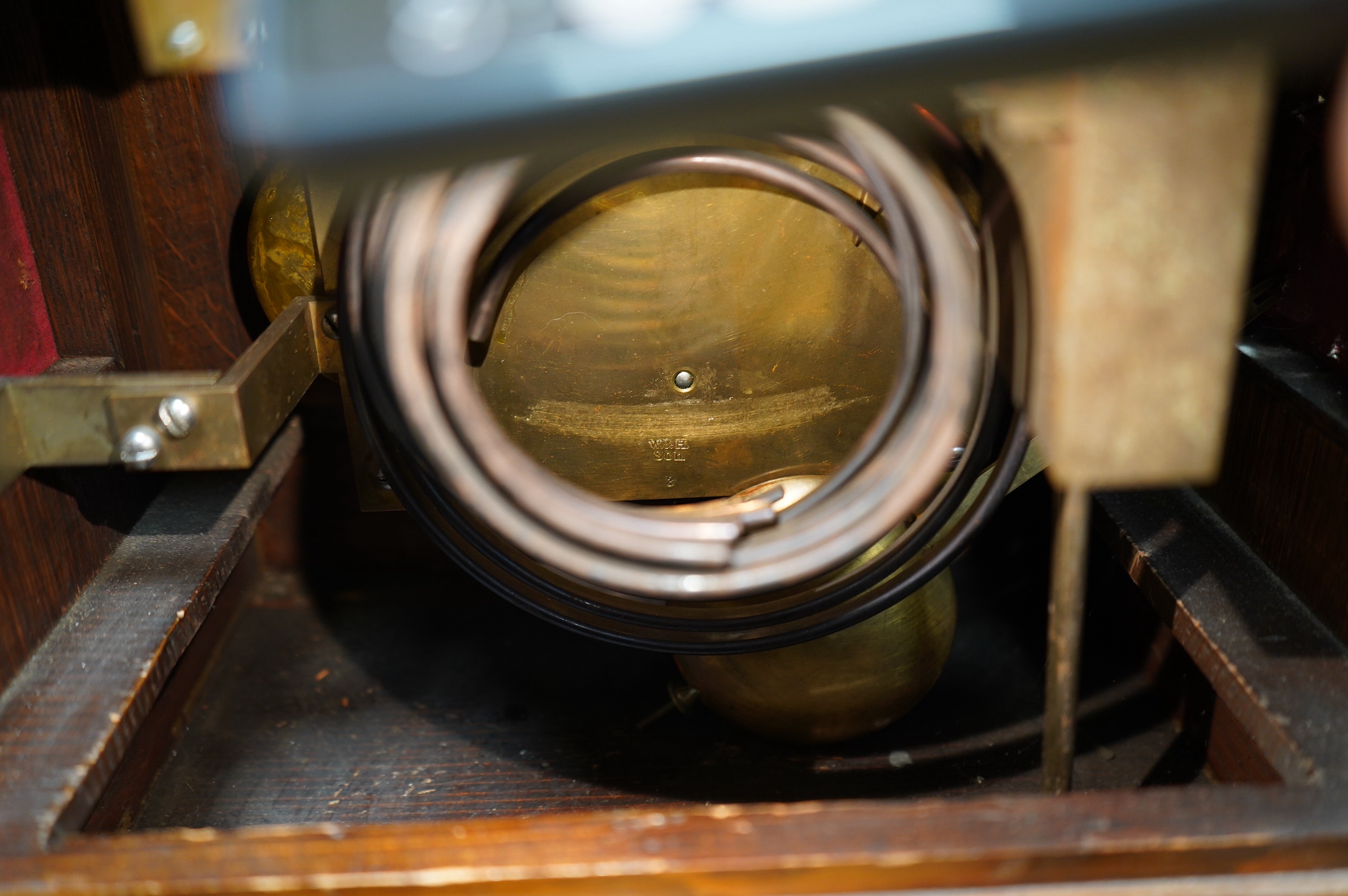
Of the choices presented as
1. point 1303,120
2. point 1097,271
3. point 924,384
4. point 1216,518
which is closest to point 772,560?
point 924,384

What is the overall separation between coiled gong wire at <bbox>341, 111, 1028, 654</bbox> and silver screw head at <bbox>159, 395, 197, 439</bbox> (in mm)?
118

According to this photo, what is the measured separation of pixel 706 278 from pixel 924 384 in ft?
0.78

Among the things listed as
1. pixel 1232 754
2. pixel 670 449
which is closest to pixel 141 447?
pixel 670 449

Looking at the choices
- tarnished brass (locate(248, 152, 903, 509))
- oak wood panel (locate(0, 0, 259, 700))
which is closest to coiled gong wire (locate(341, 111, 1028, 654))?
tarnished brass (locate(248, 152, 903, 509))

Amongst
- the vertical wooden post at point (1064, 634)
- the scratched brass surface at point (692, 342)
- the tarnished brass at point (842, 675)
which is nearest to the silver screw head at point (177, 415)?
the scratched brass surface at point (692, 342)

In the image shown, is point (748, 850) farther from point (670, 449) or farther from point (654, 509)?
Result: point (670, 449)

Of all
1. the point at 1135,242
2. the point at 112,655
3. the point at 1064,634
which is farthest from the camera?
the point at 112,655

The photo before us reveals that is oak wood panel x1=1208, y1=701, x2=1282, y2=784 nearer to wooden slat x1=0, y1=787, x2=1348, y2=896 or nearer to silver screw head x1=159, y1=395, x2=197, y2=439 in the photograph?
wooden slat x1=0, y1=787, x2=1348, y2=896

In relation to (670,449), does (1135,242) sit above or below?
above

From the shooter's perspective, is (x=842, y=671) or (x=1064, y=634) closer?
(x=1064, y=634)

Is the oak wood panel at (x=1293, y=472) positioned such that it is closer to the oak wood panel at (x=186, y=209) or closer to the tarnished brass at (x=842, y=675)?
the tarnished brass at (x=842, y=675)

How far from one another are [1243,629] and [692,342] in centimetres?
48

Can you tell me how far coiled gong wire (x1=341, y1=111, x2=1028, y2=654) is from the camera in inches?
24.3

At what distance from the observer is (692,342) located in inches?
32.7
